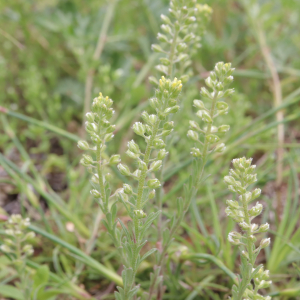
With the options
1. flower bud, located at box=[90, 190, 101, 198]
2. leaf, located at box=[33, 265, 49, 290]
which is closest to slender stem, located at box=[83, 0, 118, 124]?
leaf, located at box=[33, 265, 49, 290]

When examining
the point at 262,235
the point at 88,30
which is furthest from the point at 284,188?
the point at 88,30

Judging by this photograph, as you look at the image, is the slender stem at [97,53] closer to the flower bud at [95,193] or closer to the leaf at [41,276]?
the leaf at [41,276]

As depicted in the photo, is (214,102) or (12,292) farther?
(12,292)

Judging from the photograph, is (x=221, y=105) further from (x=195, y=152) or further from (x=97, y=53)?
(x=97, y=53)

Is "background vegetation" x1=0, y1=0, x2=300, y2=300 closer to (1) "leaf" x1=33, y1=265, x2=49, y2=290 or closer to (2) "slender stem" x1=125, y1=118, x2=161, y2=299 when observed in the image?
(1) "leaf" x1=33, y1=265, x2=49, y2=290

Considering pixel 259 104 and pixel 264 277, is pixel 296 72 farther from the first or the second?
pixel 264 277

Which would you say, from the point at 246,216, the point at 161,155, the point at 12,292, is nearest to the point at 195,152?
the point at 161,155

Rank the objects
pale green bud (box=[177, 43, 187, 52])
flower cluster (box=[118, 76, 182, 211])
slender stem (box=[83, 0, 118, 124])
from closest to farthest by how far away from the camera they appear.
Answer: flower cluster (box=[118, 76, 182, 211]), pale green bud (box=[177, 43, 187, 52]), slender stem (box=[83, 0, 118, 124])

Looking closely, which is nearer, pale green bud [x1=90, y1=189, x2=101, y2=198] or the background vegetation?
pale green bud [x1=90, y1=189, x2=101, y2=198]
